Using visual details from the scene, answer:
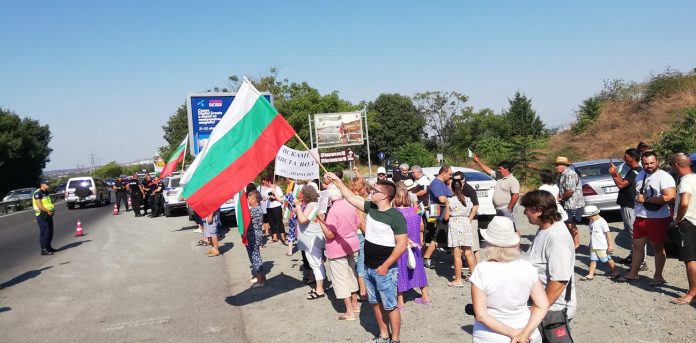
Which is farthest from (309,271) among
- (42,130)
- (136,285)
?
(42,130)

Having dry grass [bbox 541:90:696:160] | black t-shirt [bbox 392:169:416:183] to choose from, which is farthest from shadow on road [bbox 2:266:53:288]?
dry grass [bbox 541:90:696:160]

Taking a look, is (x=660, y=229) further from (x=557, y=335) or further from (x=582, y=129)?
(x=582, y=129)

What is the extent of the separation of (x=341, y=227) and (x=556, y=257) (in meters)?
3.27

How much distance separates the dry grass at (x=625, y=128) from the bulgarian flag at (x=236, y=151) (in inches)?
857

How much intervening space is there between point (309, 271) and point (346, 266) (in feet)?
7.88

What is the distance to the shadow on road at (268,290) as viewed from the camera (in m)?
7.52

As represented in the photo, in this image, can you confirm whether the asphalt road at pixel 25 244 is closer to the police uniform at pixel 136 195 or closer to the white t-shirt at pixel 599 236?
the police uniform at pixel 136 195

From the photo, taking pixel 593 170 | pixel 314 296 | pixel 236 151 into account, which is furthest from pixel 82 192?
pixel 593 170

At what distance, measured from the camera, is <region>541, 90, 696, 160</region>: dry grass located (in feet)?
90.5

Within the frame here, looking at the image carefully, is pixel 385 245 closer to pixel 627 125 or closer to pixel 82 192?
pixel 627 125

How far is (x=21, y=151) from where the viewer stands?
179 feet

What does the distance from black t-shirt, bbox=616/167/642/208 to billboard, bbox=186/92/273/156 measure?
621 inches

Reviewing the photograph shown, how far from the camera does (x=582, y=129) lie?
113 ft

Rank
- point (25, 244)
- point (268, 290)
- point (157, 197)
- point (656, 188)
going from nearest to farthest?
point (656, 188)
point (268, 290)
point (25, 244)
point (157, 197)
